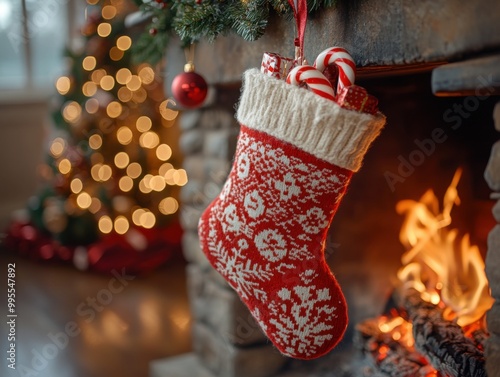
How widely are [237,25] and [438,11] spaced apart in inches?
19.6

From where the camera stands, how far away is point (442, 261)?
1.71 metres

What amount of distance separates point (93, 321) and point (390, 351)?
1508 millimetres

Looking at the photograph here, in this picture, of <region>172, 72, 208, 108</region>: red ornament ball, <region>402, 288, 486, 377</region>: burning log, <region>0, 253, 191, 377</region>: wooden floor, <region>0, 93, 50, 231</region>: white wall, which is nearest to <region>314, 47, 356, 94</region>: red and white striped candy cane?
<region>172, 72, 208, 108</region>: red ornament ball

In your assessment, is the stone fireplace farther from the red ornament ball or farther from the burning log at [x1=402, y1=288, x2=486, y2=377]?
the burning log at [x1=402, y1=288, x2=486, y2=377]

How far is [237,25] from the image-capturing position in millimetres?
1334

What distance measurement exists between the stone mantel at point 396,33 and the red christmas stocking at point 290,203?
132 mm

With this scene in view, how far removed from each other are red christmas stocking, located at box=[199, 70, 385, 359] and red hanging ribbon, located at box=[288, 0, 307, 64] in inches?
3.6

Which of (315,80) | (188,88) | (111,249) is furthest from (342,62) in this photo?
(111,249)

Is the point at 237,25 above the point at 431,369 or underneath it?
above

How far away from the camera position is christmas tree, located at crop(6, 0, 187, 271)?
3369 millimetres

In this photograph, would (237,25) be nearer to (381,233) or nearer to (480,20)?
(480,20)

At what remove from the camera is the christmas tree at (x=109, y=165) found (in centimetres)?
337

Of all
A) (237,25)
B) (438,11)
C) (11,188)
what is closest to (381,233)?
(237,25)

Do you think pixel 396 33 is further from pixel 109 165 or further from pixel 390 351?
pixel 109 165
